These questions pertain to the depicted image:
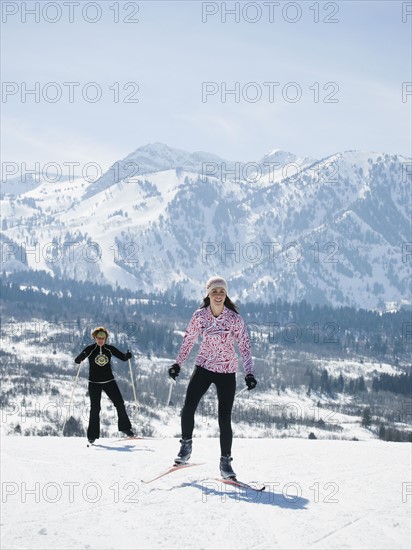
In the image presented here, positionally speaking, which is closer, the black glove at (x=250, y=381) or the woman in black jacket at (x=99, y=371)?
the black glove at (x=250, y=381)

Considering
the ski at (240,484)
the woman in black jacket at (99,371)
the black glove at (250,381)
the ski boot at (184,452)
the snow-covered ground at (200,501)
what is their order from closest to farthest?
the snow-covered ground at (200,501)
the ski at (240,484)
the black glove at (250,381)
the ski boot at (184,452)
the woman in black jacket at (99,371)

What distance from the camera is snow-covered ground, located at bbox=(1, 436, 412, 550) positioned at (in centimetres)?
858

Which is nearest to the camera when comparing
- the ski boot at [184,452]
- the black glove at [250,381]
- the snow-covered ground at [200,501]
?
the snow-covered ground at [200,501]

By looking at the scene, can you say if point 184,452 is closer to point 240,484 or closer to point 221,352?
point 240,484

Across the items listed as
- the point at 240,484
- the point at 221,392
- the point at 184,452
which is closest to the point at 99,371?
the point at 184,452

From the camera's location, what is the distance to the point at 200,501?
980cm

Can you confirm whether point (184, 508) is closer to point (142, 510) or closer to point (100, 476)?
point (142, 510)

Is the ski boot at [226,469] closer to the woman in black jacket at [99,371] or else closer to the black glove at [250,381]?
the black glove at [250,381]

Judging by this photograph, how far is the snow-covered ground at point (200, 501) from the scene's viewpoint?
8578 millimetres

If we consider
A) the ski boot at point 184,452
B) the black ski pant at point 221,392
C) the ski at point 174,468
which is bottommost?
the ski at point 174,468

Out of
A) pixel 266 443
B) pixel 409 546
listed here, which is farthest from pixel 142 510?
pixel 266 443

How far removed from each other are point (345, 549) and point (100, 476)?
4.52 meters

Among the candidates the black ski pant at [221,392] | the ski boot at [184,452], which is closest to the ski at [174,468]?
the ski boot at [184,452]

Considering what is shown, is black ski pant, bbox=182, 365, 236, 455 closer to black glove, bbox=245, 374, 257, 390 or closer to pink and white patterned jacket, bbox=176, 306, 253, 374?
pink and white patterned jacket, bbox=176, 306, 253, 374
